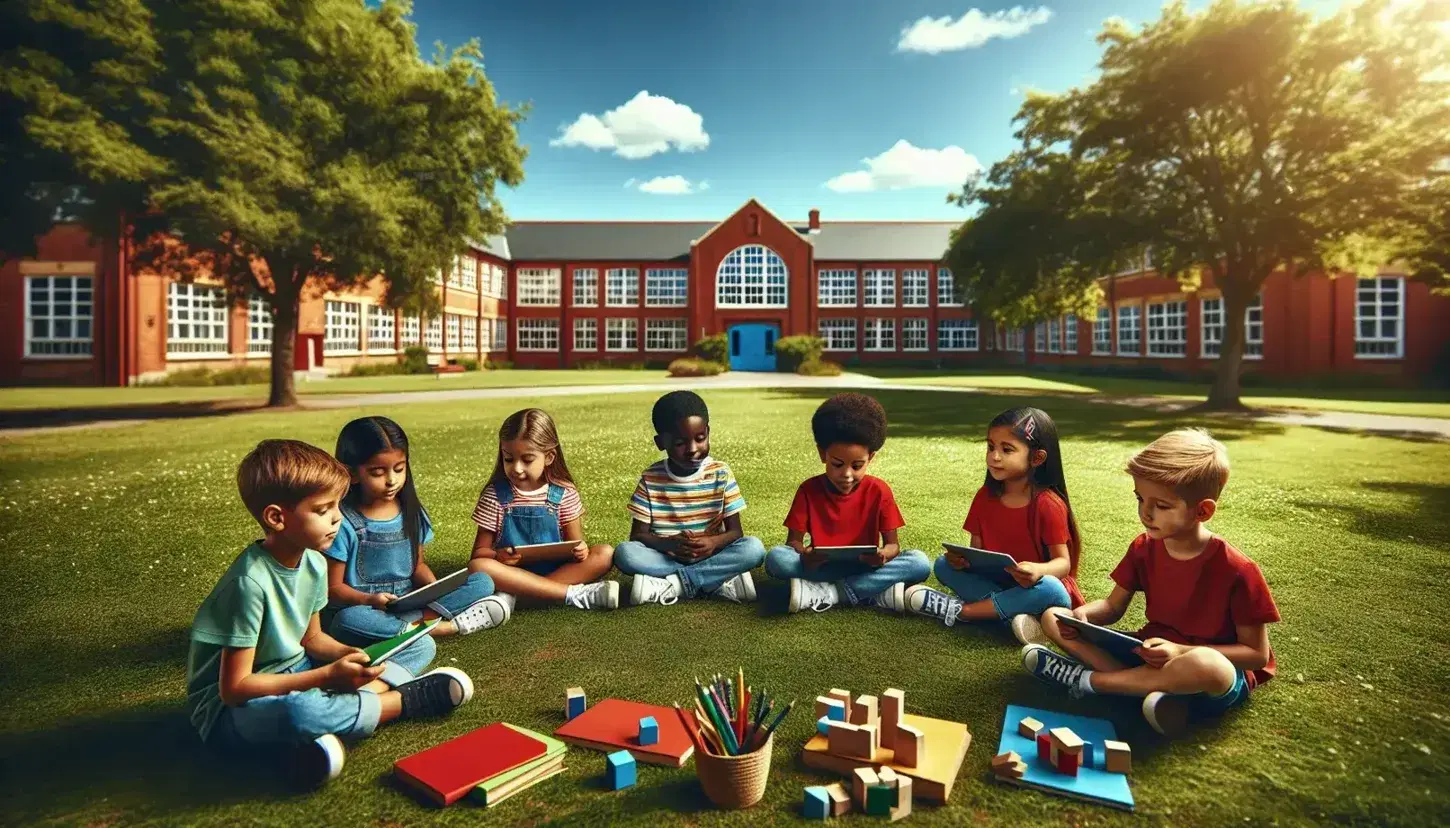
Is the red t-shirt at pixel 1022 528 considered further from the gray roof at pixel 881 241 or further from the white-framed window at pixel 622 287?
the gray roof at pixel 881 241

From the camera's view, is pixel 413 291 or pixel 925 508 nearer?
pixel 925 508

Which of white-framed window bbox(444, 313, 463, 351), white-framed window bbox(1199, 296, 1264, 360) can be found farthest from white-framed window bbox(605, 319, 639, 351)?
white-framed window bbox(1199, 296, 1264, 360)

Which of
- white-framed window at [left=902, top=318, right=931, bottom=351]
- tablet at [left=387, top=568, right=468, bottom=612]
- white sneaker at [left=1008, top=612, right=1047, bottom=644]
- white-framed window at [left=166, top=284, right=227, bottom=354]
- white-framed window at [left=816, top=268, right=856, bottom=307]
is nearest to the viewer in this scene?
tablet at [left=387, top=568, right=468, bottom=612]

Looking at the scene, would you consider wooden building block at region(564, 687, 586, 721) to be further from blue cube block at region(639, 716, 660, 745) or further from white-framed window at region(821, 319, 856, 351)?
white-framed window at region(821, 319, 856, 351)

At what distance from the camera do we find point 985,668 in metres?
4.38

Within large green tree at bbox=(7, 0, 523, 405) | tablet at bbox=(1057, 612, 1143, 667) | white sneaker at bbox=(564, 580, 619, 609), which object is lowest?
white sneaker at bbox=(564, 580, 619, 609)

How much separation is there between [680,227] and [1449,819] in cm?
5985

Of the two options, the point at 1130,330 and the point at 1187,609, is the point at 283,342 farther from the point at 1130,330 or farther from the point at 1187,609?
the point at 1130,330

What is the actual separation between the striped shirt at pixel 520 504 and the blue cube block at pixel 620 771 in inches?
97.6

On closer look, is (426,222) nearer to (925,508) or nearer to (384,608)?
(925,508)

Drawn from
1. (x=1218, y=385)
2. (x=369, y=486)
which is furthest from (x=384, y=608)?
(x=1218, y=385)

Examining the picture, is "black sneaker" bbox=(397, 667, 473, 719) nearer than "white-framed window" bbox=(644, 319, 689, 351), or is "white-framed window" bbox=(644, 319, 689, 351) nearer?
"black sneaker" bbox=(397, 667, 473, 719)

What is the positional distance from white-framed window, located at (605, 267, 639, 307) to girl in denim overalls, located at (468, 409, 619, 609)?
2121 inches

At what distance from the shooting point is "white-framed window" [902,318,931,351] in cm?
5956
